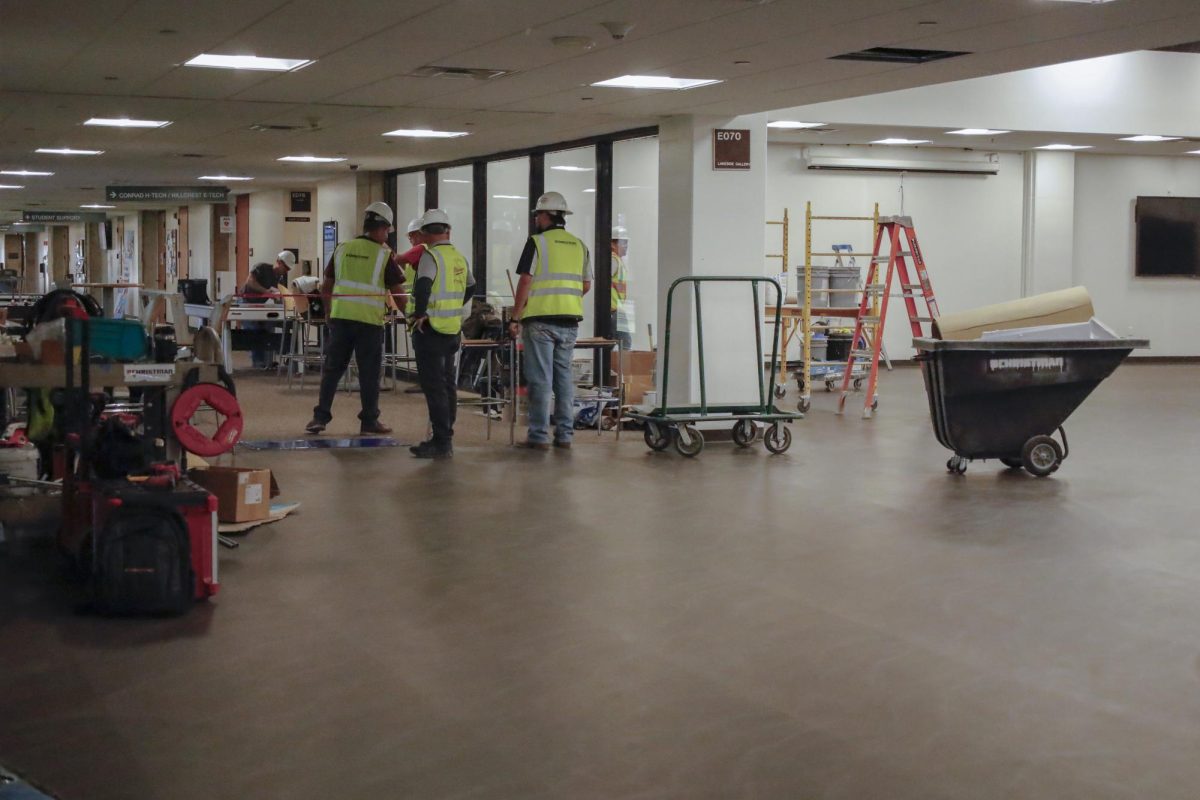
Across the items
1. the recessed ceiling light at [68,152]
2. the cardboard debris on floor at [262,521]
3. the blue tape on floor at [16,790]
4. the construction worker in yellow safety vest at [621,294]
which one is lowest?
the blue tape on floor at [16,790]

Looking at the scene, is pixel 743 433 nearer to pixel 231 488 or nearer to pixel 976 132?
pixel 231 488

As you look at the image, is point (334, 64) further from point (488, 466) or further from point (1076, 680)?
point (1076, 680)

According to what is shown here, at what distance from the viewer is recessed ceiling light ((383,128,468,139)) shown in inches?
501

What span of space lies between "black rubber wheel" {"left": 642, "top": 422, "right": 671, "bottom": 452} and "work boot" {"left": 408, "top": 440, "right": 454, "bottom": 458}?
4.81 ft

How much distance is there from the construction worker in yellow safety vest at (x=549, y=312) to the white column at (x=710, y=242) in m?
1.03

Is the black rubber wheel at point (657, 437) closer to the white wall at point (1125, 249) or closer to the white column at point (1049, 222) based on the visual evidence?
the white column at point (1049, 222)

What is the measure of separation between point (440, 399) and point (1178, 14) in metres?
5.08

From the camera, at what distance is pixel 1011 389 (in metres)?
8.73

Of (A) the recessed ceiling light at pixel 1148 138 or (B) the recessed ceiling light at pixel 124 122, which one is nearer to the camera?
(B) the recessed ceiling light at pixel 124 122

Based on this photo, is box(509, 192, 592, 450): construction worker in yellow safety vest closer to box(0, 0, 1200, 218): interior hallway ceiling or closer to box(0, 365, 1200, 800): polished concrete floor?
box(0, 0, 1200, 218): interior hallway ceiling

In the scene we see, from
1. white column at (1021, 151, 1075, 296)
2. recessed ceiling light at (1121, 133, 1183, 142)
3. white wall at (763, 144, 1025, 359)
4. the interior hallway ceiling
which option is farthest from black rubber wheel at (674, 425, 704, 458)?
white column at (1021, 151, 1075, 296)

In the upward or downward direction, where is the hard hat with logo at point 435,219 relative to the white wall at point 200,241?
downward

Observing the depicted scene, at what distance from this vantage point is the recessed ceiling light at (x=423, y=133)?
41.7 ft

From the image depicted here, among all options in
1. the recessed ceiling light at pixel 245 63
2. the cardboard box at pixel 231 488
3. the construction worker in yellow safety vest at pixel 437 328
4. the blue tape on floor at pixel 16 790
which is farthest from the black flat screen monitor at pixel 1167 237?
the blue tape on floor at pixel 16 790
